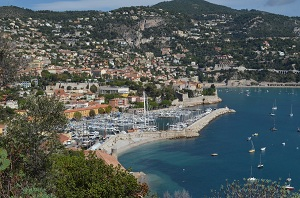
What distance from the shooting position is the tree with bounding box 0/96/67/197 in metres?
4.26

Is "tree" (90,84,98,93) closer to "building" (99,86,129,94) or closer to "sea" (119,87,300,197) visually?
"building" (99,86,129,94)

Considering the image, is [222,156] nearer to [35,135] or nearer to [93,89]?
[35,135]

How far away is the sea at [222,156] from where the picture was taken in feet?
43.3

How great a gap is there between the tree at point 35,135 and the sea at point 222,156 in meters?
6.51

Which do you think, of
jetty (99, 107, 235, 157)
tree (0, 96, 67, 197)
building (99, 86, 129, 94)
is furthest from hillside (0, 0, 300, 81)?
tree (0, 96, 67, 197)

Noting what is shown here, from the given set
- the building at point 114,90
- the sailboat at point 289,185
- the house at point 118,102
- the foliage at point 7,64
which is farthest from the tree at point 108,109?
the foliage at point 7,64

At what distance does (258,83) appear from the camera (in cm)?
4488

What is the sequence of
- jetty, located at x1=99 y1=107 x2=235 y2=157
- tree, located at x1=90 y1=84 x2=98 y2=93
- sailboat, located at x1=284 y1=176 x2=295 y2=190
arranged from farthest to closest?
tree, located at x1=90 y1=84 x2=98 y2=93 → jetty, located at x1=99 y1=107 x2=235 y2=157 → sailboat, located at x1=284 y1=176 x2=295 y2=190

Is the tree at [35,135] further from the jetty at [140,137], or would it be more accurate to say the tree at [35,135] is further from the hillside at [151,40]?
the hillside at [151,40]

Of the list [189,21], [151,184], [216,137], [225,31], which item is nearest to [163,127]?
[216,137]

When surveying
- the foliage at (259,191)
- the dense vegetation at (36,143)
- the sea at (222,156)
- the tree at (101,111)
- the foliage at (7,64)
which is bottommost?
the sea at (222,156)

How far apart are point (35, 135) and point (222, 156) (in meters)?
12.6

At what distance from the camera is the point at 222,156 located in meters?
16.5

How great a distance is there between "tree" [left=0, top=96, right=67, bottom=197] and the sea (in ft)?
21.3
